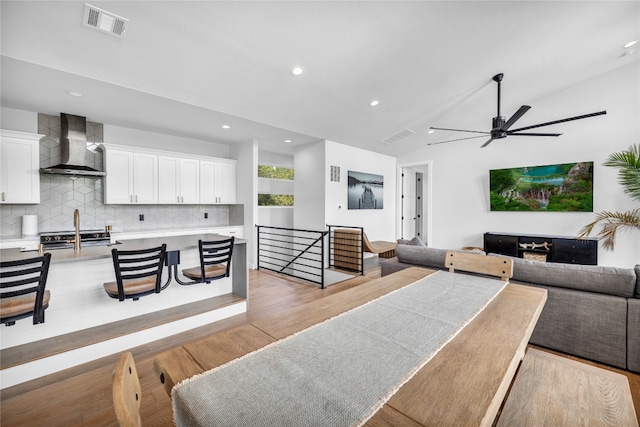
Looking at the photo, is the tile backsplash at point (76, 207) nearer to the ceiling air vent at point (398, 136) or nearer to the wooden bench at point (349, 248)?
the wooden bench at point (349, 248)

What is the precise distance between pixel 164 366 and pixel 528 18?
14.7 ft

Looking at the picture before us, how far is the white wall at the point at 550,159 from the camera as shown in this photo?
4.66 metres

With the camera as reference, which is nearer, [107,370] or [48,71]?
[107,370]

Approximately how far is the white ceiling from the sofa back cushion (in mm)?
2604

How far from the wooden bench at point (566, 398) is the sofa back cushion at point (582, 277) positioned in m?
1.21

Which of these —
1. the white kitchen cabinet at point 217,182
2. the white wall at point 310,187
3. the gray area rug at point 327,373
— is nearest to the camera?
the gray area rug at point 327,373

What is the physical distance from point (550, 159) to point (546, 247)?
1732mm

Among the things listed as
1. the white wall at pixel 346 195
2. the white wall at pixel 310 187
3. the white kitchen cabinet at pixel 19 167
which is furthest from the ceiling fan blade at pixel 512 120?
the white kitchen cabinet at pixel 19 167

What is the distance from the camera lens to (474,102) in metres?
4.99

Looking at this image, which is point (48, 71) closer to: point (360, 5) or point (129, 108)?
point (129, 108)

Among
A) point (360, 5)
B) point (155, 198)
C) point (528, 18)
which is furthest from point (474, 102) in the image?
point (155, 198)

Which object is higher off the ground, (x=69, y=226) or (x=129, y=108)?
(x=129, y=108)

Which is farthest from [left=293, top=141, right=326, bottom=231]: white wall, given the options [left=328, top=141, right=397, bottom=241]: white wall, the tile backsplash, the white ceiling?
the tile backsplash

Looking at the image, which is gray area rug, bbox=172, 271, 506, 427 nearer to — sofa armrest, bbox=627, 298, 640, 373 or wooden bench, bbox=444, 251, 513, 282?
wooden bench, bbox=444, 251, 513, 282
